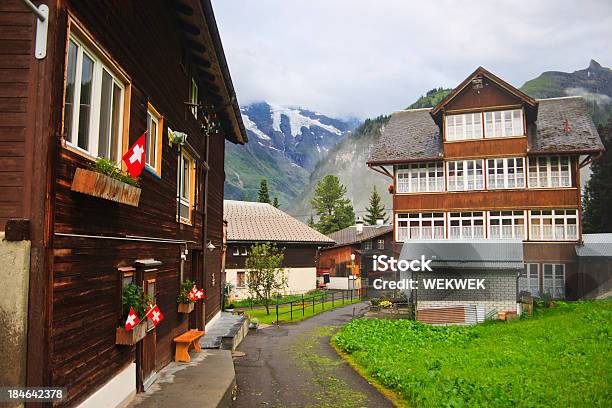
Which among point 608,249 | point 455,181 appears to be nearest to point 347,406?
point 455,181

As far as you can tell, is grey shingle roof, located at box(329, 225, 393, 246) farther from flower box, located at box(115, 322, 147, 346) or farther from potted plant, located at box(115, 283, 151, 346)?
flower box, located at box(115, 322, 147, 346)

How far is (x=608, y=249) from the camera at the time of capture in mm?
29219

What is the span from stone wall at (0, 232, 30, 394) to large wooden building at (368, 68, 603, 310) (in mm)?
26453

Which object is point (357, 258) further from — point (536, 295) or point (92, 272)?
point (92, 272)

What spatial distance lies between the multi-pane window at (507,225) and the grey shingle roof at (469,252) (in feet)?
1.34

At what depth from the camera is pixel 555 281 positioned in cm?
2873

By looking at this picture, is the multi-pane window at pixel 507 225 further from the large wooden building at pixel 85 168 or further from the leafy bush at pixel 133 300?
the leafy bush at pixel 133 300

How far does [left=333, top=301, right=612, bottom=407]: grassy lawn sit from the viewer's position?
9.54 meters

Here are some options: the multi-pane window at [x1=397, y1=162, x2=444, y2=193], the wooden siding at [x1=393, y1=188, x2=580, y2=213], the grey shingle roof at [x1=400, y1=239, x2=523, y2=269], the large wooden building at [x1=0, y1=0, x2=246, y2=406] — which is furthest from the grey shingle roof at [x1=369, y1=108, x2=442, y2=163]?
the large wooden building at [x1=0, y1=0, x2=246, y2=406]

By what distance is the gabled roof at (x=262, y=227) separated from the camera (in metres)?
41.6

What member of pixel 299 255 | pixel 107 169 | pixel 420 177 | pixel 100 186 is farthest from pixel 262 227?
pixel 100 186

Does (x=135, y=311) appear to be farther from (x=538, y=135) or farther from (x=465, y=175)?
(x=538, y=135)

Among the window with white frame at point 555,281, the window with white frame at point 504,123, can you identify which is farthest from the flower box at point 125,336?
the window with white frame at point 555,281

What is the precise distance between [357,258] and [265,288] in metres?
24.0
